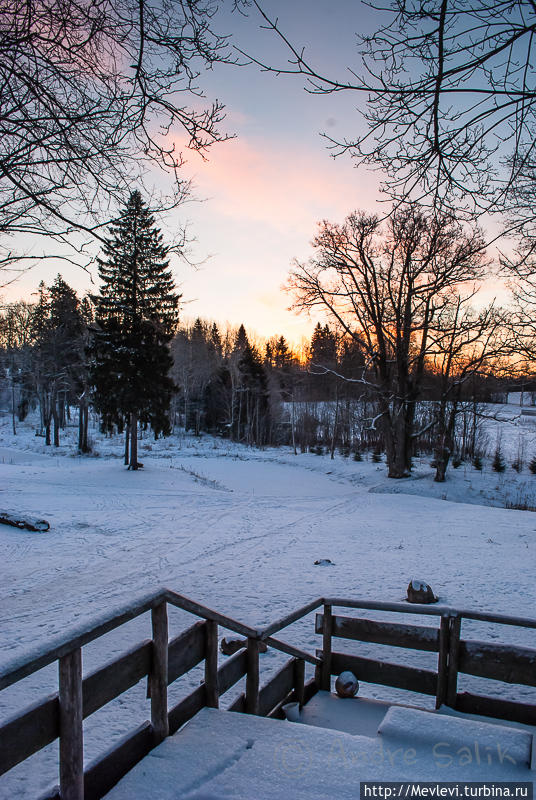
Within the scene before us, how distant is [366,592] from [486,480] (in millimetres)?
20798

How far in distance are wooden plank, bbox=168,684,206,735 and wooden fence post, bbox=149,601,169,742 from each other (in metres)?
0.09

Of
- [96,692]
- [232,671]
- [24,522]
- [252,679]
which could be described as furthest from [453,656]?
[24,522]

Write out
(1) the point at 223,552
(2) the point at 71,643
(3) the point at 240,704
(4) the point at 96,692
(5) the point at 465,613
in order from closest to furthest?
(2) the point at 71,643 < (4) the point at 96,692 < (3) the point at 240,704 < (5) the point at 465,613 < (1) the point at 223,552

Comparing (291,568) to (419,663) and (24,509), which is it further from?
(24,509)

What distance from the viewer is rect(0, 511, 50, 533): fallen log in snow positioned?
11844 millimetres

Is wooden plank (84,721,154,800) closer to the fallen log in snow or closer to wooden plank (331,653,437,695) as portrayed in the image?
wooden plank (331,653,437,695)

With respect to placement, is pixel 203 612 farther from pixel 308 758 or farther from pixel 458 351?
pixel 458 351

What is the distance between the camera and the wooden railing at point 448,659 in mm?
3408

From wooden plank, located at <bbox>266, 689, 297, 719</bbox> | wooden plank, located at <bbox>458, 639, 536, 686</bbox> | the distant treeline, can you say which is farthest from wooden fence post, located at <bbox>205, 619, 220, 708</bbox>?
the distant treeline

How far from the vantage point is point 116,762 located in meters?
2.15

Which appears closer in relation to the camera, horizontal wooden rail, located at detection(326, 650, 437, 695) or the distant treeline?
horizontal wooden rail, located at detection(326, 650, 437, 695)

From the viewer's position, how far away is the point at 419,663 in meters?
5.74

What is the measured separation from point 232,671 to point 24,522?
35.3 feet

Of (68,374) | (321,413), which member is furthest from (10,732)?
(321,413)
